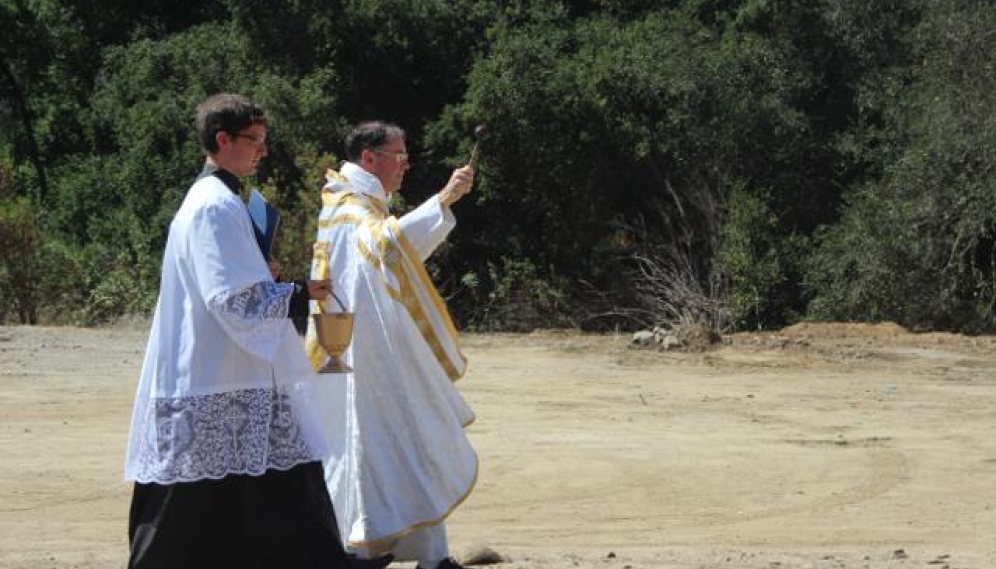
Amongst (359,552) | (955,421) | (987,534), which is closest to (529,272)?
(955,421)

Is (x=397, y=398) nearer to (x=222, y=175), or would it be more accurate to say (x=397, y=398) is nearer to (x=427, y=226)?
(x=427, y=226)

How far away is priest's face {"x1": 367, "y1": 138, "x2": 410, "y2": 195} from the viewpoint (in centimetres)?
659

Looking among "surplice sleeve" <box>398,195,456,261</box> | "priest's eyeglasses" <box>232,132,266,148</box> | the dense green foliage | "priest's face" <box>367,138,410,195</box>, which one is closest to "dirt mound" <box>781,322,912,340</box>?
the dense green foliage

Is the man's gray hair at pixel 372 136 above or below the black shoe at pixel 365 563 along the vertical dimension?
above

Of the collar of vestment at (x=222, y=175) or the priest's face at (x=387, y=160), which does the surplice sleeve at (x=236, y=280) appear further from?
the priest's face at (x=387, y=160)

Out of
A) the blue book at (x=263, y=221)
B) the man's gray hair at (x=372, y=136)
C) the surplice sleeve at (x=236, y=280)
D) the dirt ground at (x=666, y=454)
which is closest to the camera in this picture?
the surplice sleeve at (x=236, y=280)

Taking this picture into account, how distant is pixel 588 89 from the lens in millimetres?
20750

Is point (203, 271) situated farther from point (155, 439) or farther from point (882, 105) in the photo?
point (882, 105)

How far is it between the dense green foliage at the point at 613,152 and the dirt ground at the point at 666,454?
248 centimetres

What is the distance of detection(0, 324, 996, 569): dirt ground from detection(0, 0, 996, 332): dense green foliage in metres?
2.48

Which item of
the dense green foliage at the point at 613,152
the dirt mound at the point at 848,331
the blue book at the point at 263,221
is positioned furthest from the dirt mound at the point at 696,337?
the blue book at the point at 263,221

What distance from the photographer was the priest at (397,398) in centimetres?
632

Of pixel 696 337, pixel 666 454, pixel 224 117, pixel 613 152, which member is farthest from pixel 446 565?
pixel 613 152

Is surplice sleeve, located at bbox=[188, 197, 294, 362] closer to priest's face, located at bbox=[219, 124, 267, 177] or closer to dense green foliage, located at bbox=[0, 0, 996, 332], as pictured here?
priest's face, located at bbox=[219, 124, 267, 177]
